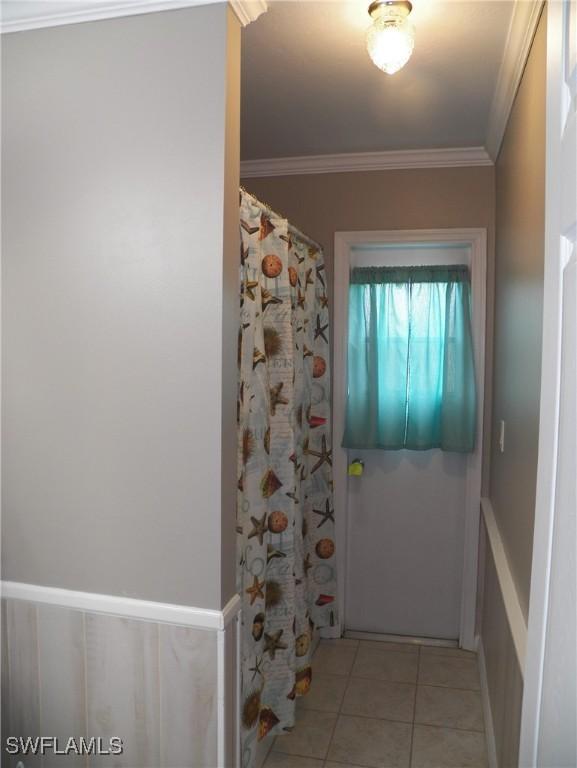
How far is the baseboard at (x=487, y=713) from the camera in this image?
2185mm

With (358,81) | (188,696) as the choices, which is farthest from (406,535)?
(358,81)

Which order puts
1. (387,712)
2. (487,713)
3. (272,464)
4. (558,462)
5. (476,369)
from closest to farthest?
(558,462), (272,464), (487,713), (387,712), (476,369)

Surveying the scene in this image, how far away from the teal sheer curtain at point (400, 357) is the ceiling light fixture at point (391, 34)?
1583mm

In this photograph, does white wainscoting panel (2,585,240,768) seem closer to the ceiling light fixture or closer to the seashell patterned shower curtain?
the seashell patterned shower curtain

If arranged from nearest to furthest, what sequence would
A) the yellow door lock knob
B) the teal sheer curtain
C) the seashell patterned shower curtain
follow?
the seashell patterned shower curtain
the teal sheer curtain
the yellow door lock knob

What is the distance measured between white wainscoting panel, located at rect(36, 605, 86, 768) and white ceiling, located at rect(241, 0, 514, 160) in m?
1.86

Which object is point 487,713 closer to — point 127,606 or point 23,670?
point 127,606

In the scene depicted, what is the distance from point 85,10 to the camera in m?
1.55

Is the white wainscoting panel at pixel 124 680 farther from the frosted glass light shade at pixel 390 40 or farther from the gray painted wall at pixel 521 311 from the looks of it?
the frosted glass light shade at pixel 390 40

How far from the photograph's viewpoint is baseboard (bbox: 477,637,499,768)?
2.18 metres

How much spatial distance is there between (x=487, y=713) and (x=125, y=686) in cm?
161

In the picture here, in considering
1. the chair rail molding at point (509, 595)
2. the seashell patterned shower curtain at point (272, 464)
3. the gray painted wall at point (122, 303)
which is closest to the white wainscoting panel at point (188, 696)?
the gray painted wall at point (122, 303)

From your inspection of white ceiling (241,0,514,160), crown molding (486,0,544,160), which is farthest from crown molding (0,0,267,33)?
crown molding (486,0,544,160)

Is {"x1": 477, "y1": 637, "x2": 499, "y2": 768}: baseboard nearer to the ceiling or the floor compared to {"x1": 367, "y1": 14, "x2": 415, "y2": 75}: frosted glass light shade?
nearer to the floor
